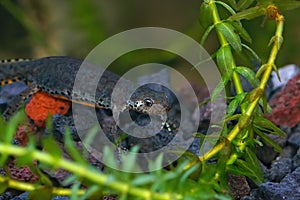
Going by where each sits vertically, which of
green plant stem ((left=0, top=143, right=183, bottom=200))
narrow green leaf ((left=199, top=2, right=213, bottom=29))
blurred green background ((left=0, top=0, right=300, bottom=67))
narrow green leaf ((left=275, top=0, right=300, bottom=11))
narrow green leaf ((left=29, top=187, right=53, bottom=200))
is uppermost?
blurred green background ((left=0, top=0, right=300, bottom=67))

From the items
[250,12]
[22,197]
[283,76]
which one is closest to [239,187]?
[250,12]

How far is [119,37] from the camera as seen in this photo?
589cm

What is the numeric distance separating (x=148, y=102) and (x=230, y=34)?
4.06 feet

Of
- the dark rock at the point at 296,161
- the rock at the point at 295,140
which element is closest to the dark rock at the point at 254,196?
the dark rock at the point at 296,161

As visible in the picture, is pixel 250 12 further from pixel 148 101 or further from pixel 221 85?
pixel 148 101

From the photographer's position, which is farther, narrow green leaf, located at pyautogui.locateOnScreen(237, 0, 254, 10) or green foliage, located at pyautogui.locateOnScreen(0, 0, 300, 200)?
narrow green leaf, located at pyautogui.locateOnScreen(237, 0, 254, 10)

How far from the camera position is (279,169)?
2.74 m

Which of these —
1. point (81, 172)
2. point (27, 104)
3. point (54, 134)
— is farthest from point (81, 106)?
point (81, 172)

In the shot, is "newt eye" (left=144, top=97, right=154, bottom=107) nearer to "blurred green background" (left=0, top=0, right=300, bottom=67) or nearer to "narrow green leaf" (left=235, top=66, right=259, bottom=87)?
Result: "narrow green leaf" (left=235, top=66, right=259, bottom=87)

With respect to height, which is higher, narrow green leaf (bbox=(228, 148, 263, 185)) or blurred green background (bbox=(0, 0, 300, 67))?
blurred green background (bbox=(0, 0, 300, 67))

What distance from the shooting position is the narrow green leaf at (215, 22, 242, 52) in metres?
2.33

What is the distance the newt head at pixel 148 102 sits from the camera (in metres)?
3.35

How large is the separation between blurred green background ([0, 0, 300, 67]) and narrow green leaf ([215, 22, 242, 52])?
3007mm

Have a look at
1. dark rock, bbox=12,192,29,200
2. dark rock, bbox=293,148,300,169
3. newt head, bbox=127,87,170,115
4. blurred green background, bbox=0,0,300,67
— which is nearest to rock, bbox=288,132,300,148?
dark rock, bbox=293,148,300,169
